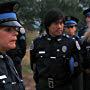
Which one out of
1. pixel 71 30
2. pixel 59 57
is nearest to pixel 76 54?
pixel 59 57

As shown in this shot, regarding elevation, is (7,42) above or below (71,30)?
above

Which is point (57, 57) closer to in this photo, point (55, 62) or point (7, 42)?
point (55, 62)

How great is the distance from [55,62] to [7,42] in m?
2.58

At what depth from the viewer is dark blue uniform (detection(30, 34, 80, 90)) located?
7.13 metres

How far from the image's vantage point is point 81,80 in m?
7.69

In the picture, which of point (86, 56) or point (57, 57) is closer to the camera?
point (57, 57)

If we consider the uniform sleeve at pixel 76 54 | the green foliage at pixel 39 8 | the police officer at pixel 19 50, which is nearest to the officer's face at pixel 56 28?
the uniform sleeve at pixel 76 54

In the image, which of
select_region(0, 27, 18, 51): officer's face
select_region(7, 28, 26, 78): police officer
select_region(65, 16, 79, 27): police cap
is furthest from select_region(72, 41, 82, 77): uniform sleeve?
select_region(0, 27, 18, 51): officer's face

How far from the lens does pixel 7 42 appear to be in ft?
15.1

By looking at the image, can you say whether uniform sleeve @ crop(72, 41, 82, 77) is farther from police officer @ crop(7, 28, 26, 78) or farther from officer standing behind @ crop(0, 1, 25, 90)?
officer standing behind @ crop(0, 1, 25, 90)

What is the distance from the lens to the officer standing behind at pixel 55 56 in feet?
23.3

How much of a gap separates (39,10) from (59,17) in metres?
20.0

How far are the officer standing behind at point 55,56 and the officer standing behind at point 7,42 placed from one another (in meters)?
2.35

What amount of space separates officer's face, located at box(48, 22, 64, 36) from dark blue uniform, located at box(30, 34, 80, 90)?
10 cm
